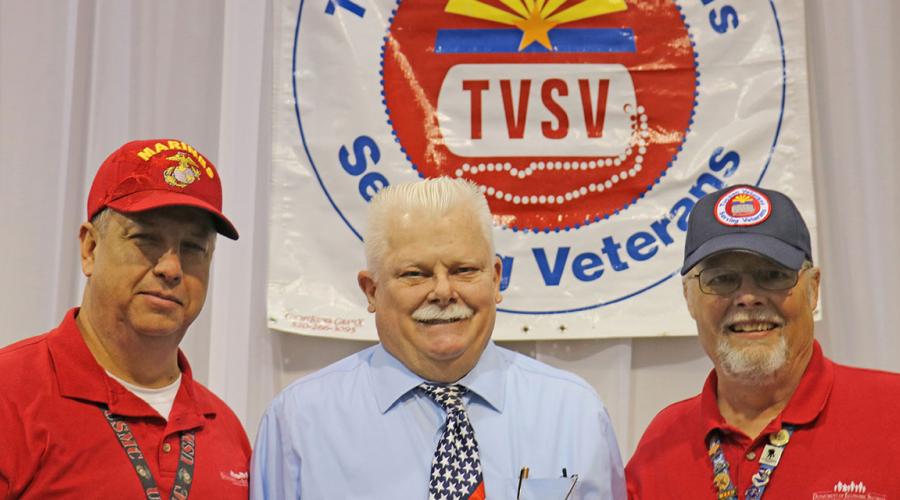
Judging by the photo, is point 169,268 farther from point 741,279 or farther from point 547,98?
point 547,98

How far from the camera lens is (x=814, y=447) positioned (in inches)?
77.1

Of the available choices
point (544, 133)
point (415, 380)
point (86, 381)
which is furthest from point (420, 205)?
point (544, 133)

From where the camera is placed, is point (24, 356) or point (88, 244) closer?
point (24, 356)

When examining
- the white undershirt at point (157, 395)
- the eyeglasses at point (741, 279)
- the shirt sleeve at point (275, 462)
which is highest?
the eyeglasses at point (741, 279)

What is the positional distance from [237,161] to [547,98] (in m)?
0.99

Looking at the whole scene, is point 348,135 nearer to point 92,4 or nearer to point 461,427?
point 92,4

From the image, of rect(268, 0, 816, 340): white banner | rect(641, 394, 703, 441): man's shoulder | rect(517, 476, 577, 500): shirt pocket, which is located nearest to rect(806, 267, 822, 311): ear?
rect(641, 394, 703, 441): man's shoulder

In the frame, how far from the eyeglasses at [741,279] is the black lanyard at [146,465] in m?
1.07

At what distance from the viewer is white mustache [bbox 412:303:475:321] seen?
6.20 feet

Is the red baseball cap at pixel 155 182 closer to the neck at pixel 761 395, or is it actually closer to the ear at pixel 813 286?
the neck at pixel 761 395

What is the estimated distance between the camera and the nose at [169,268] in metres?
1.94

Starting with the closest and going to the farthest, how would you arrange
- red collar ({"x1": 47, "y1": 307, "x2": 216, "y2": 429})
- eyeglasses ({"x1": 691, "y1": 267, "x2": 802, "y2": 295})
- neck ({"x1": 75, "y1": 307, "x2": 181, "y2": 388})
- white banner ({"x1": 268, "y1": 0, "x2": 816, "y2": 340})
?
red collar ({"x1": 47, "y1": 307, "x2": 216, "y2": 429}), neck ({"x1": 75, "y1": 307, "x2": 181, "y2": 388}), eyeglasses ({"x1": 691, "y1": 267, "x2": 802, "y2": 295}), white banner ({"x1": 268, "y1": 0, "x2": 816, "y2": 340})

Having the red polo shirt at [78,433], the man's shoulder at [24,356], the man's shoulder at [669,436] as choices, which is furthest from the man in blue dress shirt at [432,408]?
the man's shoulder at [24,356]

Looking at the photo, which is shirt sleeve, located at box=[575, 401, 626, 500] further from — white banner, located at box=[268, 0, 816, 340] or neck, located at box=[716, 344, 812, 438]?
white banner, located at box=[268, 0, 816, 340]
